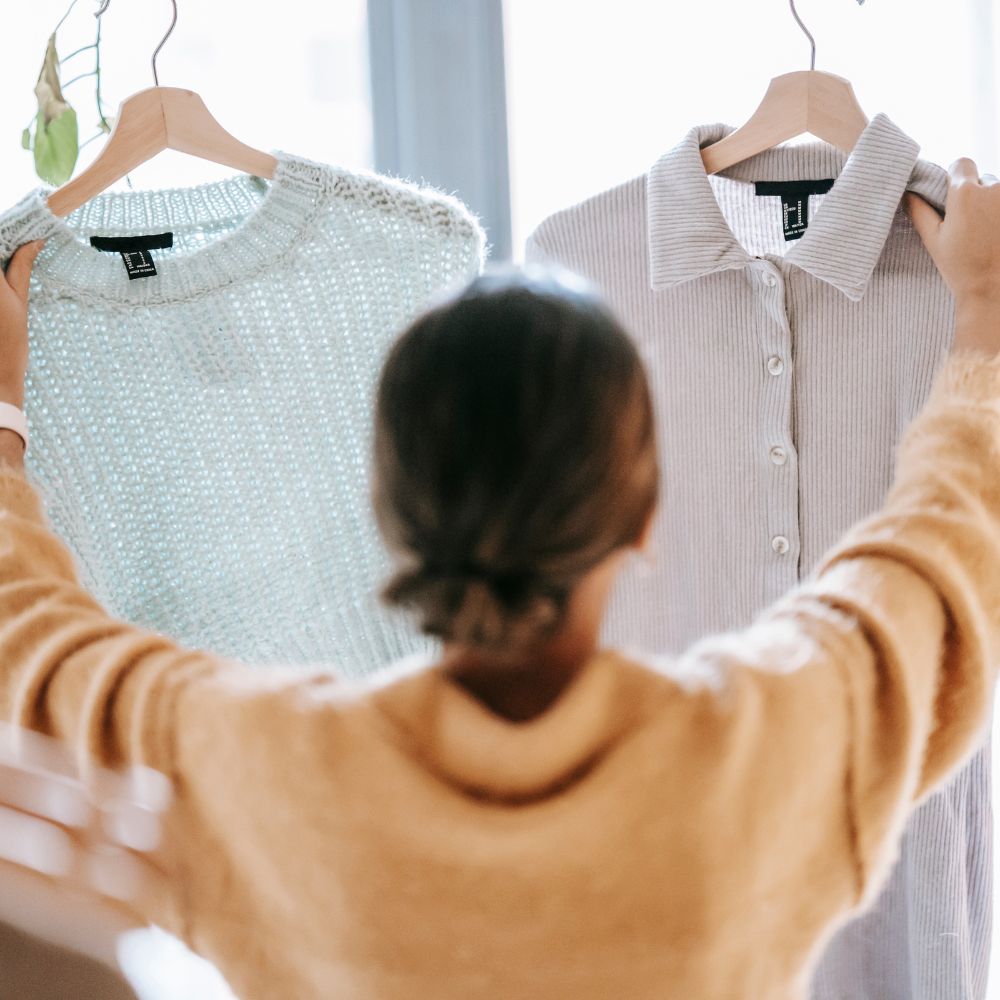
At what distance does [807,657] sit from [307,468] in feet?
1.45

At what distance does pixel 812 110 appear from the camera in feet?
2.70

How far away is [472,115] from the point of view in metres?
1.21

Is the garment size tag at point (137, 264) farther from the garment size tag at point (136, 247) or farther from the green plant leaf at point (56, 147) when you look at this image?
the green plant leaf at point (56, 147)

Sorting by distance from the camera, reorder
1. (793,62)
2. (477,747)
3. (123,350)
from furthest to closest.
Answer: (793,62), (123,350), (477,747)

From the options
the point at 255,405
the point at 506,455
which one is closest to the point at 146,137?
the point at 255,405

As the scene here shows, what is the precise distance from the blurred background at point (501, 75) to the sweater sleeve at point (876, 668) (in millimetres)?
626

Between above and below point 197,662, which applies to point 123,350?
above

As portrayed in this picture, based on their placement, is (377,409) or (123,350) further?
(123,350)

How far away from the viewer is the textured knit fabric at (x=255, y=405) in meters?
0.83

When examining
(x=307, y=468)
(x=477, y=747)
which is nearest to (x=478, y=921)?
(x=477, y=747)

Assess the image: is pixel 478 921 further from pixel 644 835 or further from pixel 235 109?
pixel 235 109

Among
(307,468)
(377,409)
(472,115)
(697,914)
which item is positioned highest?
(472,115)

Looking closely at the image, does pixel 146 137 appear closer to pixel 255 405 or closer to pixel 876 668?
pixel 255 405

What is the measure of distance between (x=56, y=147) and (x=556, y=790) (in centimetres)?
79
